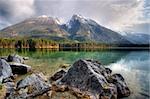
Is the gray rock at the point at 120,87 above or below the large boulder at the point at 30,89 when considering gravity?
below

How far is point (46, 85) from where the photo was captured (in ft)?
80.9

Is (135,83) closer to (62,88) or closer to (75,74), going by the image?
(75,74)

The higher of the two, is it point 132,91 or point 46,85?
point 46,85

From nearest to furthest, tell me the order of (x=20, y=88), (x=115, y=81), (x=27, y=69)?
1. (x=20, y=88)
2. (x=115, y=81)
3. (x=27, y=69)

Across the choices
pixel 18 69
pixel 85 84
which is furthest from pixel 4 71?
pixel 85 84

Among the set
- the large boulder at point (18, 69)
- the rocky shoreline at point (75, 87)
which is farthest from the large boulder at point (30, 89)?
the large boulder at point (18, 69)

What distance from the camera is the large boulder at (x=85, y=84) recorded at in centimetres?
2511

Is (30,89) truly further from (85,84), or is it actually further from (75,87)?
(85,84)

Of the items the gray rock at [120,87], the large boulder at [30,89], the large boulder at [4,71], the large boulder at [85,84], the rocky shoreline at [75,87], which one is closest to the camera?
the large boulder at [30,89]

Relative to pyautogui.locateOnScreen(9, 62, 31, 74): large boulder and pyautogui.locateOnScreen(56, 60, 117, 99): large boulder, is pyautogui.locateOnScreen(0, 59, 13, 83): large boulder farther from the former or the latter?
pyautogui.locateOnScreen(56, 60, 117, 99): large boulder

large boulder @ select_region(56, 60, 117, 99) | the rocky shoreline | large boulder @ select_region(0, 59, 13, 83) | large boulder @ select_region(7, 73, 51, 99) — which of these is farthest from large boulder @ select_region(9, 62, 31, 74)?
large boulder @ select_region(7, 73, 51, 99)

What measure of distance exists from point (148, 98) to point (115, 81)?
4.79m

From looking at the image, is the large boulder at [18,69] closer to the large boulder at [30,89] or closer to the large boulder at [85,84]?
the large boulder at [85,84]

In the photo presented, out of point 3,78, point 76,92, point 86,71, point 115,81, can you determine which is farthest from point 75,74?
point 3,78
